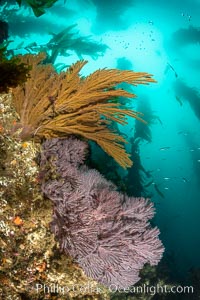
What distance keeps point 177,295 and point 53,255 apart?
Result: 947 cm

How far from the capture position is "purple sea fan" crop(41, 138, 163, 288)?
307 cm

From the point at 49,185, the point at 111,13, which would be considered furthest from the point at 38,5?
the point at 111,13

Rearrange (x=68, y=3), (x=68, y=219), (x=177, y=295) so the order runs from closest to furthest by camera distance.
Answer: (x=68, y=219)
(x=177, y=295)
(x=68, y=3)

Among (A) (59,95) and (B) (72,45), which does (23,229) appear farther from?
(B) (72,45)

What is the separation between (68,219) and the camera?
3100 mm

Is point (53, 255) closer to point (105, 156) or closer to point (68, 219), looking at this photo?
point (68, 219)

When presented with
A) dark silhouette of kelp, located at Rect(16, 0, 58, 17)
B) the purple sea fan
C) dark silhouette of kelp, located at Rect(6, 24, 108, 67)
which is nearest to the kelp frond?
the purple sea fan

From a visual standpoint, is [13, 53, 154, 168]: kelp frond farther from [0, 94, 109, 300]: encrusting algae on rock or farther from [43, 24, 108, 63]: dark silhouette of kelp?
[43, 24, 108, 63]: dark silhouette of kelp

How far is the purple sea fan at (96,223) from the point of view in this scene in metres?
3.07

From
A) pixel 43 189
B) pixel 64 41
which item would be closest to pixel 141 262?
pixel 43 189

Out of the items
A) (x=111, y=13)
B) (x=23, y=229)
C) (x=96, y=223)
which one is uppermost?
(x=111, y=13)

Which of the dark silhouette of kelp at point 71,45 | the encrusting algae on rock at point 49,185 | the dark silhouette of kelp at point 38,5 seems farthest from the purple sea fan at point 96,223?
the dark silhouette of kelp at point 71,45

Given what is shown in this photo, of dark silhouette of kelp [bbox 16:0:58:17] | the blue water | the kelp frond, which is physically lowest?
the kelp frond

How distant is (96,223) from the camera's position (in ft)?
10.3
